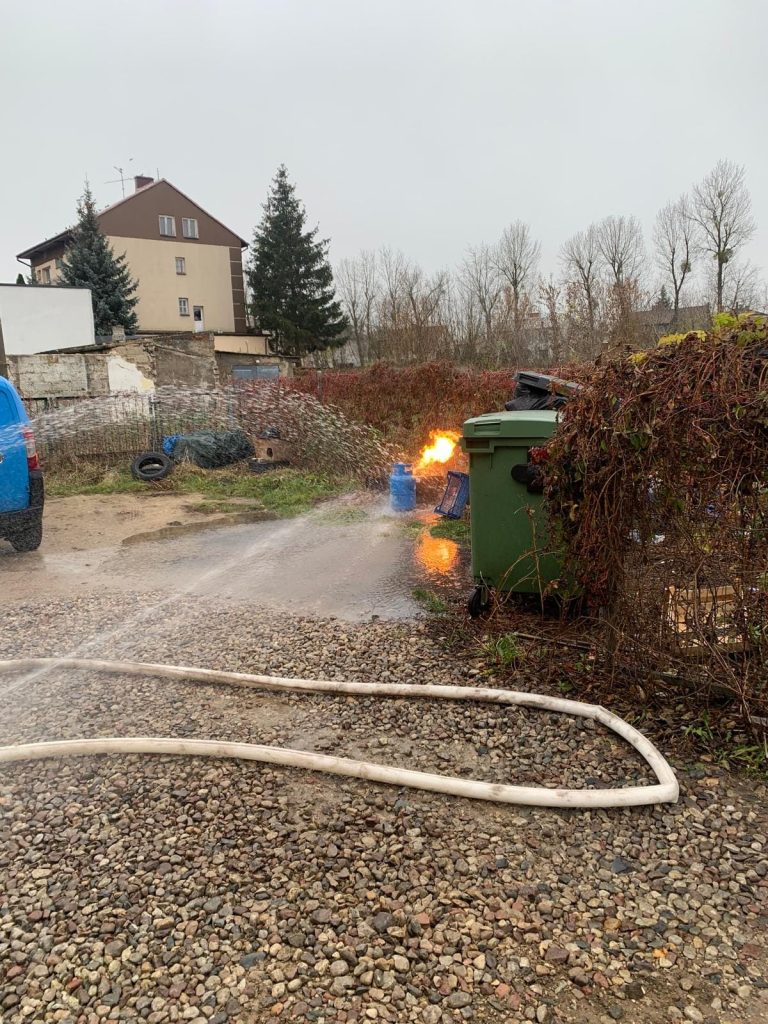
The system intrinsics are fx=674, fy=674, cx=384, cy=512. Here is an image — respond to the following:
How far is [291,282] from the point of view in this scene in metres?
40.2

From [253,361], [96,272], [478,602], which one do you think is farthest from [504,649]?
[96,272]

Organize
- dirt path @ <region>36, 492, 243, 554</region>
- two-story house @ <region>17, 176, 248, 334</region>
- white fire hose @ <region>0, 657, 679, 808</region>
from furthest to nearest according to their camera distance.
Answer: two-story house @ <region>17, 176, 248, 334</region>
dirt path @ <region>36, 492, 243, 554</region>
white fire hose @ <region>0, 657, 679, 808</region>

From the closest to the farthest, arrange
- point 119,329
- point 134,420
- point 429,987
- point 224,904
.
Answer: point 429,987 < point 224,904 < point 134,420 < point 119,329

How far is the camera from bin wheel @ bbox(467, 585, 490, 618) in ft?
15.4

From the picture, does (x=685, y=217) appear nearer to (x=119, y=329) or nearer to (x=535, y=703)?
(x=119, y=329)

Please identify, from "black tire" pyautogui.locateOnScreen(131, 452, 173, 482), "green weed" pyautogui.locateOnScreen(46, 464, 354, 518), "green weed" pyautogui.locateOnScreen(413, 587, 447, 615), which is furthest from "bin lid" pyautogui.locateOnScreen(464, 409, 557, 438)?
"black tire" pyautogui.locateOnScreen(131, 452, 173, 482)

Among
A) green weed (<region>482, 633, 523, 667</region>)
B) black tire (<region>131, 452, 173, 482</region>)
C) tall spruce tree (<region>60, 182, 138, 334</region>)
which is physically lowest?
green weed (<region>482, 633, 523, 667</region>)

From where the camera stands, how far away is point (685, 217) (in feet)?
113

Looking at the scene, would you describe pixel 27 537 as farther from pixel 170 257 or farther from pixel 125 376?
pixel 170 257

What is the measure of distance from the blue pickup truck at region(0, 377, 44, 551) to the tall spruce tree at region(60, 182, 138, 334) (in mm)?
26624

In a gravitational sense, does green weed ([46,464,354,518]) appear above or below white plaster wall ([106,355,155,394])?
below

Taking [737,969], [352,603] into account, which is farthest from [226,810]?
[352,603]

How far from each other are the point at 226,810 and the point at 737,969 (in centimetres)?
182

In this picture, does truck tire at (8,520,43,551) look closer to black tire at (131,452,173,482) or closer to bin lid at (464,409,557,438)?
black tire at (131,452,173,482)
